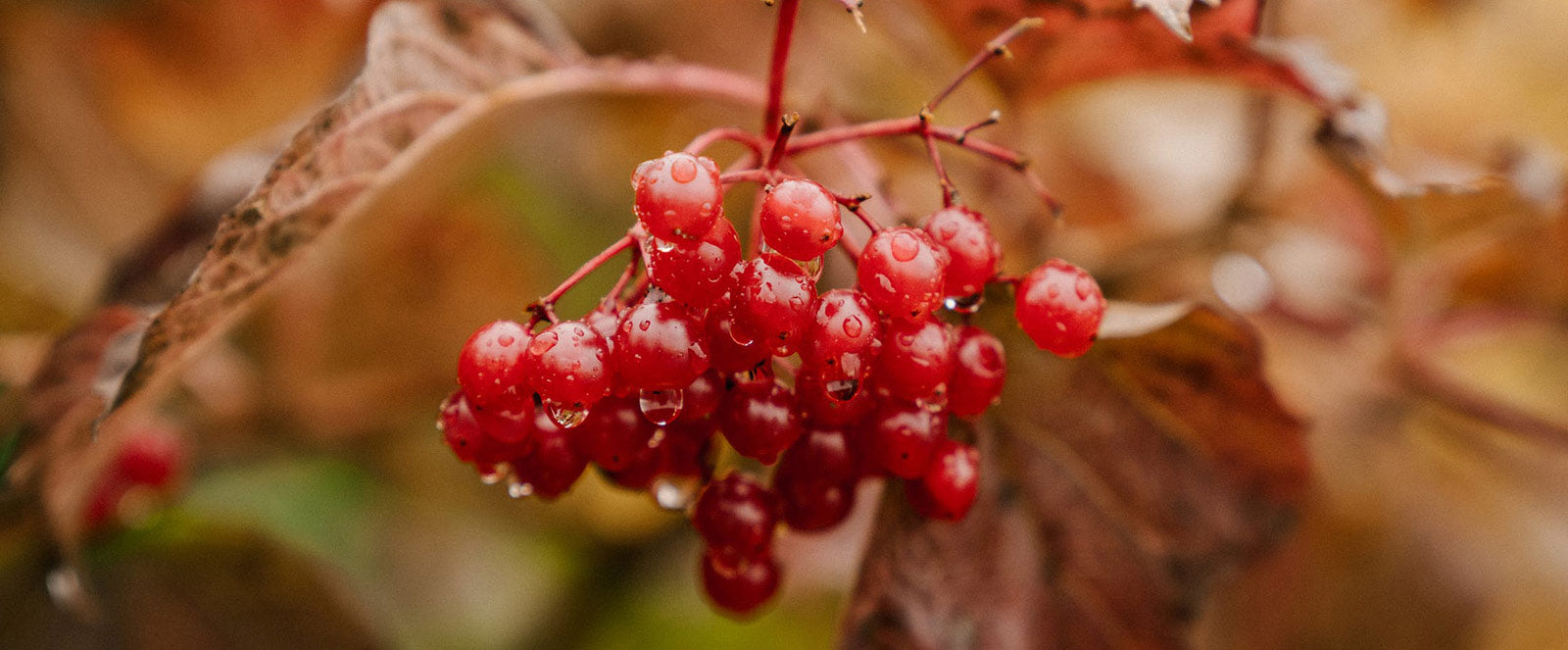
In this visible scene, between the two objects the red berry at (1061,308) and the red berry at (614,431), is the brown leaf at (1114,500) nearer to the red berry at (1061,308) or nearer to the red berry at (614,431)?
the red berry at (1061,308)

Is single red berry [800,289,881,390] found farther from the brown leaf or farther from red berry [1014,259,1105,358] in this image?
the brown leaf

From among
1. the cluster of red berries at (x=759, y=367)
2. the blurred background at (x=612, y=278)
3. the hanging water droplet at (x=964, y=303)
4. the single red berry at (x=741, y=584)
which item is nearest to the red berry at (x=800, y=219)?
the cluster of red berries at (x=759, y=367)

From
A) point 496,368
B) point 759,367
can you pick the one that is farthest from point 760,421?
point 496,368

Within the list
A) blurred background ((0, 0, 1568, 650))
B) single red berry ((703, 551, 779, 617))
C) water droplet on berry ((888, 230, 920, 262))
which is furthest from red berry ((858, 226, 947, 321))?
blurred background ((0, 0, 1568, 650))

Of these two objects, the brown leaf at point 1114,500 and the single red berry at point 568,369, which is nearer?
the single red berry at point 568,369

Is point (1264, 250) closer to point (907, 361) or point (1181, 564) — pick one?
point (1181, 564)
